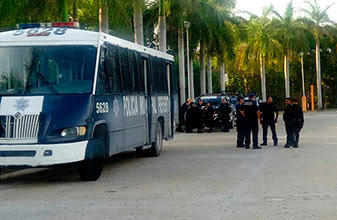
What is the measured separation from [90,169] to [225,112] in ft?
61.4

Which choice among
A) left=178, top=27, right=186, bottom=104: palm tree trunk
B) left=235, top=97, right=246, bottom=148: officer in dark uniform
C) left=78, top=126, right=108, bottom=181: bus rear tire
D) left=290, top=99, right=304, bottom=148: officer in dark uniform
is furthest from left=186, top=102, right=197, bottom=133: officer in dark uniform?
left=78, top=126, right=108, bottom=181: bus rear tire

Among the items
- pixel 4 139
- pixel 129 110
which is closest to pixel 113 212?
pixel 4 139

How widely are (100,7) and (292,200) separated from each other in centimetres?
1515

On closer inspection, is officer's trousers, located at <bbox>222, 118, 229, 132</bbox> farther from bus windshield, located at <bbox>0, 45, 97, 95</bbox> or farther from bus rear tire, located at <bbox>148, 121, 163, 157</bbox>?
bus windshield, located at <bbox>0, 45, 97, 95</bbox>

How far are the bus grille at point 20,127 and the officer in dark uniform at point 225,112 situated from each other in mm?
19406

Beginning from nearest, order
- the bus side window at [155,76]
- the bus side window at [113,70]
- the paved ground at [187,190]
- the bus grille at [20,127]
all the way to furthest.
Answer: the paved ground at [187,190]
the bus grille at [20,127]
the bus side window at [113,70]
the bus side window at [155,76]

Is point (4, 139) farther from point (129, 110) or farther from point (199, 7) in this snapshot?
point (199, 7)

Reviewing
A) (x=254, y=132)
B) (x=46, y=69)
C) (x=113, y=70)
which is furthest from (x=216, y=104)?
(x=46, y=69)

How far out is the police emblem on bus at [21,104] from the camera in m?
12.0

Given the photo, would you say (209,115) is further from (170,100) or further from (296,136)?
(170,100)

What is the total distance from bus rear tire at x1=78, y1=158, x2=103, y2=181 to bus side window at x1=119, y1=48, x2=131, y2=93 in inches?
100

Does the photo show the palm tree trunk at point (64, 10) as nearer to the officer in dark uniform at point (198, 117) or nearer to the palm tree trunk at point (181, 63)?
the officer in dark uniform at point (198, 117)

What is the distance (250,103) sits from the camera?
66.9 feet

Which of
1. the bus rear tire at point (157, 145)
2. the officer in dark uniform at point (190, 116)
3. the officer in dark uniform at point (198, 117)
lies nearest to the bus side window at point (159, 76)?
the bus rear tire at point (157, 145)
